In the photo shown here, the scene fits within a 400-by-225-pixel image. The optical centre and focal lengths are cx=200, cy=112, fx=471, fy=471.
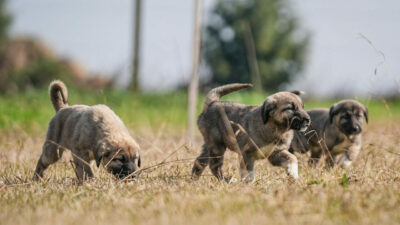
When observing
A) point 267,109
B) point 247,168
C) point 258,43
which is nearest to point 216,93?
point 267,109

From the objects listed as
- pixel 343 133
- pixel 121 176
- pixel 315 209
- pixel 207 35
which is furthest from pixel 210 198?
pixel 207 35

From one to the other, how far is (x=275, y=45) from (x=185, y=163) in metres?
32.5

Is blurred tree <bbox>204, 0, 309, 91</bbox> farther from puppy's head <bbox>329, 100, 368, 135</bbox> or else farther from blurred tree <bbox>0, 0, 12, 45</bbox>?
puppy's head <bbox>329, 100, 368, 135</bbox>

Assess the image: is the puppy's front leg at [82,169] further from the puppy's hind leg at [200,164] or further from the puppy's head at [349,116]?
the puppy's head at [349,116]

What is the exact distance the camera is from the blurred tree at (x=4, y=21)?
37.4m

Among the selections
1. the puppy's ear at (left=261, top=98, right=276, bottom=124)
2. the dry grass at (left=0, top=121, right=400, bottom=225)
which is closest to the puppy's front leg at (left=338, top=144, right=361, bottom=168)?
the dry grass at (left=0, top=121, right=400, bottom=225)

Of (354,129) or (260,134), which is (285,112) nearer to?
(260,134)

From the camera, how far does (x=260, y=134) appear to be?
5.38 meters

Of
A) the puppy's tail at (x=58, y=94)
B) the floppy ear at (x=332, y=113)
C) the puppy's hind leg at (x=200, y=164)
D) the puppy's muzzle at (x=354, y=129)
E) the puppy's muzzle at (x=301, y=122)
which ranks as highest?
the puppy's tail at (x=58, y=94)

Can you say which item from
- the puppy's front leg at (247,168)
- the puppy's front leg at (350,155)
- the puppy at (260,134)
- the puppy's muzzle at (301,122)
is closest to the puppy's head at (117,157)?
the puppy at (260,134)

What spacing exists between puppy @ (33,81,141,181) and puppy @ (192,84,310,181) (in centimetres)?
81

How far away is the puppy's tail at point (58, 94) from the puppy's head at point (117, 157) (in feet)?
4.92

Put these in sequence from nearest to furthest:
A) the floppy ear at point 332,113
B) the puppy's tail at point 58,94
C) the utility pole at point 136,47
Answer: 1. the puppy's tail at point 58,94
2. the floppy ear at point 332,113
3. the utility pole at point 136,47

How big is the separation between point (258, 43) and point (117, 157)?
105 feet
